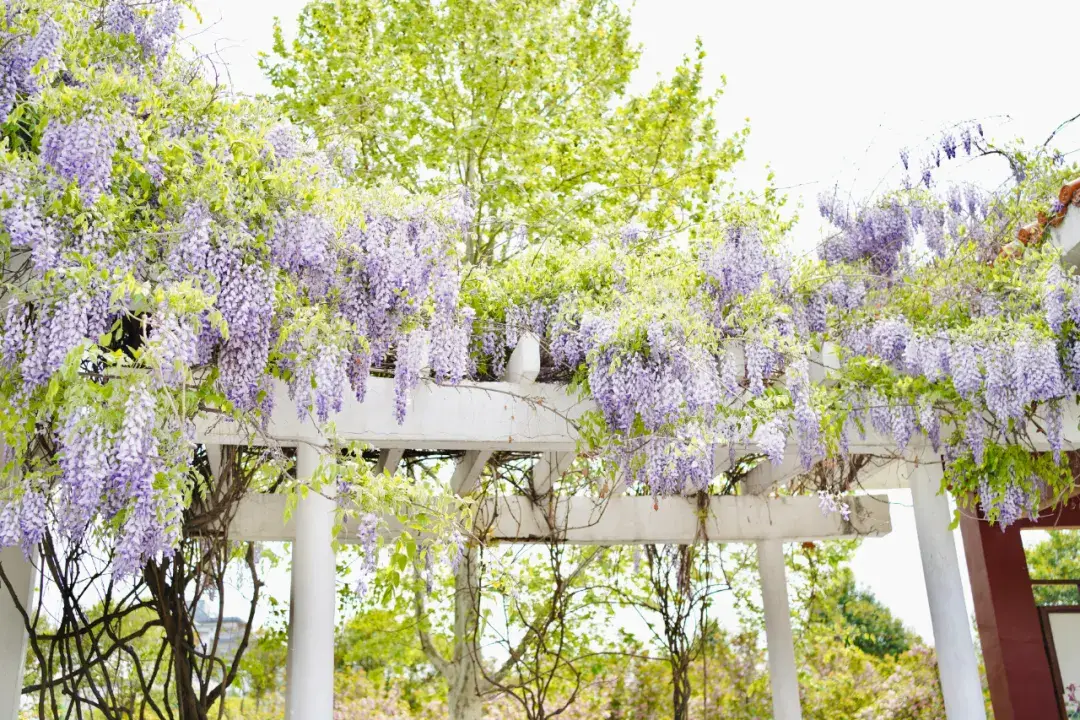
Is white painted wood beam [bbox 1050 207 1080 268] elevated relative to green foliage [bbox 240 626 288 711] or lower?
elevated

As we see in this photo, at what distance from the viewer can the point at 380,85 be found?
6832 mm

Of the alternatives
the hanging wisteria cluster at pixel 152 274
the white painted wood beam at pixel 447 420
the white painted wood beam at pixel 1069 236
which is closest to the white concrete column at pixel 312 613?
the white painted wood beam at pixel 447 420

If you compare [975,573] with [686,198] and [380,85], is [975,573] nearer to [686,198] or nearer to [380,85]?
[686,198]

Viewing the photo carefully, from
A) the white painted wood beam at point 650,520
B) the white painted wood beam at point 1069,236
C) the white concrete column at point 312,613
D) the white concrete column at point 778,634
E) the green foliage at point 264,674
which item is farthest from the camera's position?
the green foliage at point 264,674

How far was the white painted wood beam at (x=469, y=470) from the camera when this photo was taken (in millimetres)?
4516

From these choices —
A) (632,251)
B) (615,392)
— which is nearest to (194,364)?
(615,392)

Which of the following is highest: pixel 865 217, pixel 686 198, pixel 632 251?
pixel 686 198

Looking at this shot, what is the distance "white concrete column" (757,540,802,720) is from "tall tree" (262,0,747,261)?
2300mm

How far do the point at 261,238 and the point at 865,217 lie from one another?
3.03 meters

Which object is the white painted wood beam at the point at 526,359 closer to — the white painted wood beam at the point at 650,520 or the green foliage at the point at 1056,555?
the white painted wood beam at the point at 650,520

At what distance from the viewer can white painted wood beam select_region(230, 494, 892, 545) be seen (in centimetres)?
526

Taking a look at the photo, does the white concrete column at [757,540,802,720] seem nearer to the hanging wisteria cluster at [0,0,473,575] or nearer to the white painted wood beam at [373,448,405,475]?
the white painted wood beam at [373,448,405,475]

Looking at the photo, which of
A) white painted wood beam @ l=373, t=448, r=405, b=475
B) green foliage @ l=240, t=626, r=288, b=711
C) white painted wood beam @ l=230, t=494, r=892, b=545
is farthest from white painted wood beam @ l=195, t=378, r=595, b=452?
green foliage @ l=240, t=626, r=288, b=711

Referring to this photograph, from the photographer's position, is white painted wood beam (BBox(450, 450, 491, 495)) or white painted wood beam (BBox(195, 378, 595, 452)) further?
white painted wood beam (BBox(450, 450, 491, 495))
